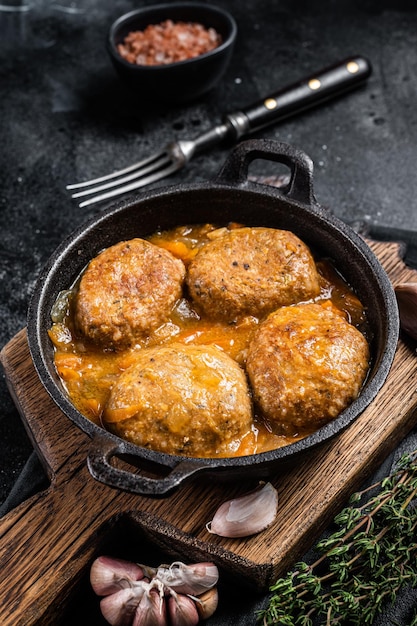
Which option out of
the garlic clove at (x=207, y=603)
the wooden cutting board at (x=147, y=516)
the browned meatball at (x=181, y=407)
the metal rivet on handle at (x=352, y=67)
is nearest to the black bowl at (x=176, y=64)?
the metal rivet on handle at (x=352, y=67)

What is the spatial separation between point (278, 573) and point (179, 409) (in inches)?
32.1

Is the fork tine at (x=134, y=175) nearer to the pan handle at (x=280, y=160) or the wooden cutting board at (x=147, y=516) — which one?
the pan handle at (x=280, y=160)

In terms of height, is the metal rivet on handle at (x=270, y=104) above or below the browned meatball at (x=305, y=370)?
below

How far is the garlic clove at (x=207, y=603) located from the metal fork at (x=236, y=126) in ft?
8.38

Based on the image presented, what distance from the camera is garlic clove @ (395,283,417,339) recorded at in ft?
12.9

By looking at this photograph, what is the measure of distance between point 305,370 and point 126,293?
0.87 meters

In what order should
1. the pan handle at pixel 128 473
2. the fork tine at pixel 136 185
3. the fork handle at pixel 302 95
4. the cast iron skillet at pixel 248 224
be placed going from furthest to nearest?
the fork handle at pixel 302 95, the fork tine at pixel 136 185, the cast iron skillet at pixel 248 224, the pan handle at pixel 128 473

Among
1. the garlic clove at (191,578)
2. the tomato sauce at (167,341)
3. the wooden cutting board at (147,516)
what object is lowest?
the garlic clove at (191,578)

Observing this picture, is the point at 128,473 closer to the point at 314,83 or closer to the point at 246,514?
the point at 246,514

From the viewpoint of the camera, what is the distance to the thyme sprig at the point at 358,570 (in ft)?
10.3

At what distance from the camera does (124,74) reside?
5535 millimetres

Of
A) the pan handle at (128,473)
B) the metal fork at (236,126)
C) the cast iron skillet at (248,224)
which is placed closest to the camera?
the pan handle at (128,473)

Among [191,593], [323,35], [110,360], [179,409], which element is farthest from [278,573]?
[323,35]

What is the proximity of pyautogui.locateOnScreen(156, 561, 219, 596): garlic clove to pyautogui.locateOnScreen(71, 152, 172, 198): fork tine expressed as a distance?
2555mm
